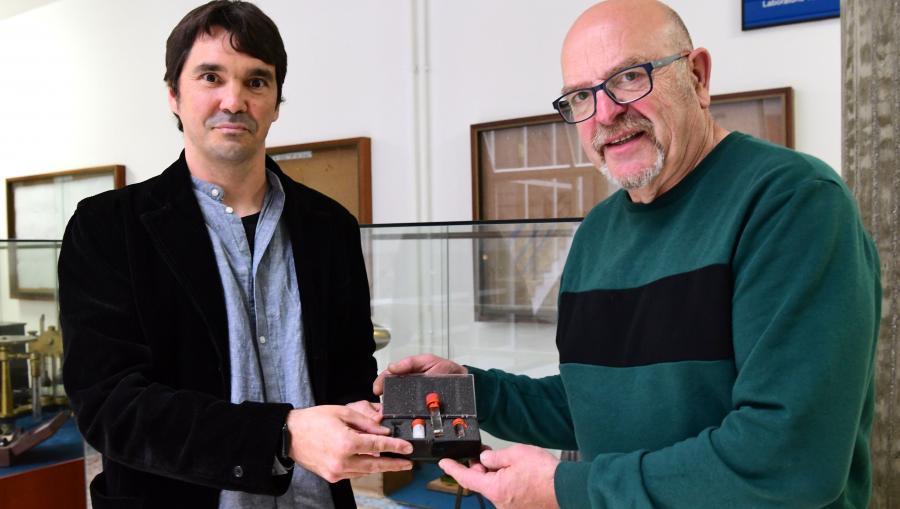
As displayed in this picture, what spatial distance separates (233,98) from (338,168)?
2.87 meters

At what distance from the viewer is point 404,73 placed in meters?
3.84

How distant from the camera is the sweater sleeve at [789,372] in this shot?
875 mm

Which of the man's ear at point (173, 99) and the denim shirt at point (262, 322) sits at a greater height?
the man's ear at point (173, 99)

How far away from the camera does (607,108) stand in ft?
3.68

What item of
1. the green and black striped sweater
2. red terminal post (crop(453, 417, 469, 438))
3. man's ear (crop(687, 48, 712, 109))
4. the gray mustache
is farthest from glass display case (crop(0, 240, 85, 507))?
man's ear (crop(687, 48, 712, 109))

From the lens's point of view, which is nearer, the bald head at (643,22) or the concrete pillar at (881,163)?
the bald head at (643,22)

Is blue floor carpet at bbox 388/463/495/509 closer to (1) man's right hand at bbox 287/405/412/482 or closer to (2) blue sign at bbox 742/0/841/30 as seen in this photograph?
(1) man's right hand at bbox 287/405/412/482

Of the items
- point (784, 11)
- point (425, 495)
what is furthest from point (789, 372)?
point (784, 11)

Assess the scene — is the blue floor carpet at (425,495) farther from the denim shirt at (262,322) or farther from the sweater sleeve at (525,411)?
the denim shirt at (262,322)

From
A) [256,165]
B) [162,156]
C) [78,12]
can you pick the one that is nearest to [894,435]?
[256,165]

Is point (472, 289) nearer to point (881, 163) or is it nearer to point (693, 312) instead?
point (881, 163)

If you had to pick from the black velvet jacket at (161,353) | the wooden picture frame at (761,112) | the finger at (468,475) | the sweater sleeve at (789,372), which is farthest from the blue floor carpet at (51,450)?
the wooden picture frame at (761,112)

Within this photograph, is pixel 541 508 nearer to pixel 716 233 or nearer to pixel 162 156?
pixel 716 233

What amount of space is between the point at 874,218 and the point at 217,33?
1271 millimetres
